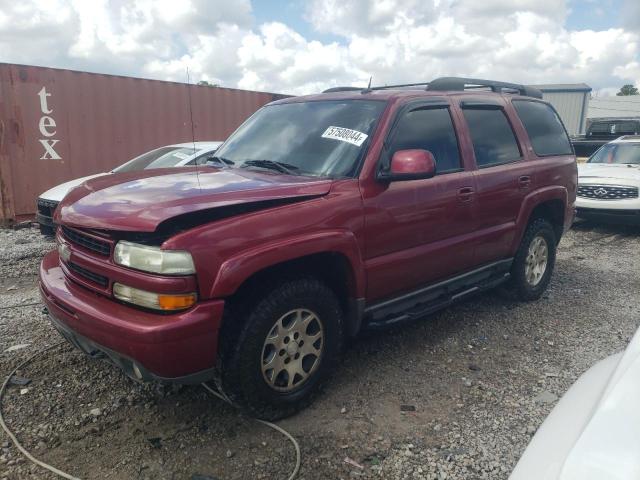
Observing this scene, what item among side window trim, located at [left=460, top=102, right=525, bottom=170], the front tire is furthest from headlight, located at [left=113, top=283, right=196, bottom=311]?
side window trim, located at [left=460, top=102, right=525, bottom=170]

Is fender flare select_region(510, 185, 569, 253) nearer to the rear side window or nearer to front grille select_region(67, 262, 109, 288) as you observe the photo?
the rear side window

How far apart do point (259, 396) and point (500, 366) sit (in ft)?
5.90

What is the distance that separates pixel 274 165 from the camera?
3.32 m

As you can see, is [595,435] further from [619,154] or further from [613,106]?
[613,106]

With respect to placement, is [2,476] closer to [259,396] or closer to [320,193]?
[259,396]

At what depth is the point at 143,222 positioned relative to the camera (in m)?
2.32

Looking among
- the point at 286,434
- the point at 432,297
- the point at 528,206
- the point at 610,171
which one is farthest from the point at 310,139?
the point at 610,171

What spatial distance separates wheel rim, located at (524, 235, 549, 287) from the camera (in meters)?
4.69

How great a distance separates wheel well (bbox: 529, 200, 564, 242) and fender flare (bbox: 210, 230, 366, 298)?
236 centimetres

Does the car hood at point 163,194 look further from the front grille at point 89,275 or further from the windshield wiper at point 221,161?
the windshield wiper at point 221,161

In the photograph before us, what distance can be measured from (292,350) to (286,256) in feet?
1.84

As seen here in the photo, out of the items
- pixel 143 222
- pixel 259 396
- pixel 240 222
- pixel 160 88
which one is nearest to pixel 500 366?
pixel 259 396

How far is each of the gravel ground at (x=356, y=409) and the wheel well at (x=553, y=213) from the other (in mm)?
917

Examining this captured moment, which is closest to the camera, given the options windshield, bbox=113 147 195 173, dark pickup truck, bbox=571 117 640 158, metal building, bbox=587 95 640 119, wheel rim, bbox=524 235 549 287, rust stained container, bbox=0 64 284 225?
wheel rim, bbox=524 235 549 287
